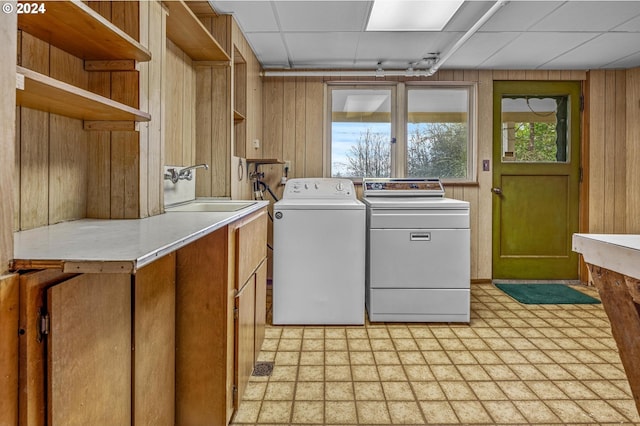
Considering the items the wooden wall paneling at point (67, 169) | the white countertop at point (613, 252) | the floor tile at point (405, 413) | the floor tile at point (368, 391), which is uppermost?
the wooden wall paneling at point (67, 169)

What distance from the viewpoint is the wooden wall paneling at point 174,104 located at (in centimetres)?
213

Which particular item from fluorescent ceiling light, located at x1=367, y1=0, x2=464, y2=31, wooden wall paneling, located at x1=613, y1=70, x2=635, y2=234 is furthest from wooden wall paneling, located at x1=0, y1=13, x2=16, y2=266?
wooden wall paneling, located at x1=613, y1=70, x2=635, y2=234

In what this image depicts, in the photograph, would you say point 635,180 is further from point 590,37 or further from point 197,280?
point 197,280

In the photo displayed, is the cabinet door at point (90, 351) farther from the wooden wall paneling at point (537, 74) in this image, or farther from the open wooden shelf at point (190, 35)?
the wooden wall paneling at point (537, 74)

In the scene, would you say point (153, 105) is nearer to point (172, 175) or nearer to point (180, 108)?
point (172, 175)

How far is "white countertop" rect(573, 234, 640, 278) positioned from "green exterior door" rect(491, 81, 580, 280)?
2.75 meters

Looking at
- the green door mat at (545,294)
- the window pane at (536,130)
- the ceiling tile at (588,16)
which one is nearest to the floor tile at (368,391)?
the green door mat at (545,294)

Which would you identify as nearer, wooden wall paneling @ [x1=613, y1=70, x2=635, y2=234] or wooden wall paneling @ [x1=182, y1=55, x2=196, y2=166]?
wooden wall paneling @ [x1=182, y1=55, x2=196, y2=166]

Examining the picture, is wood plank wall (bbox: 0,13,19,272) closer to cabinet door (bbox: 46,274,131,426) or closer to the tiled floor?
cabinet door (bbox: 46,274,131,426)

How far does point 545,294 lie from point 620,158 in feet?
5.02

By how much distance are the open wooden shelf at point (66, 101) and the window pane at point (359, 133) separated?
2.54m

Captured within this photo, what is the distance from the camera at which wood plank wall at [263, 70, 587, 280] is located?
144 inches

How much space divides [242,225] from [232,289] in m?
0.29

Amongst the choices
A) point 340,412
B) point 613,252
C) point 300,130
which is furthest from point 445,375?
point 300,130
